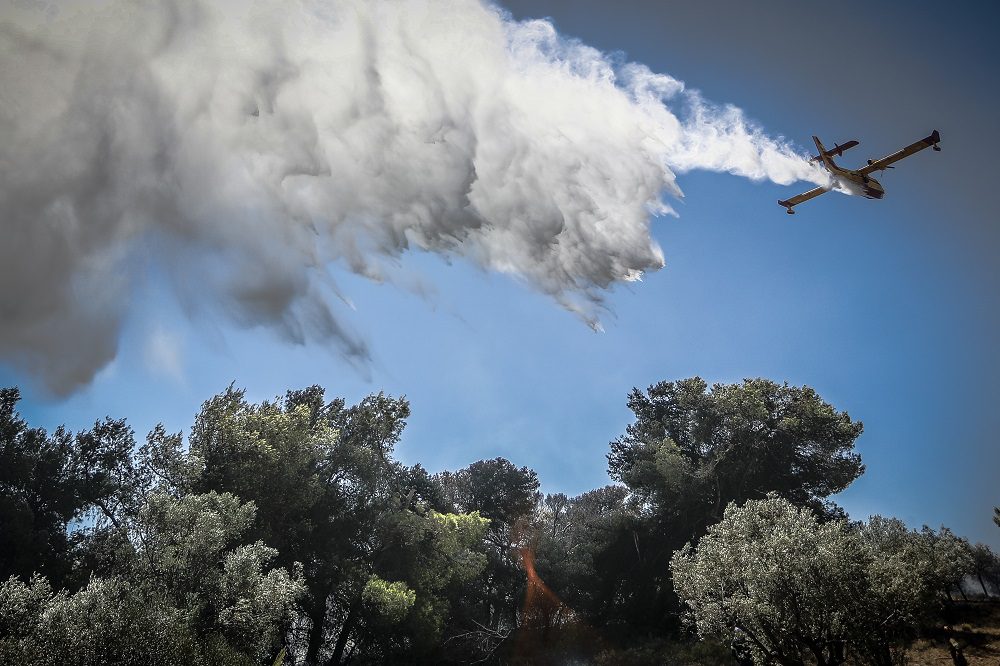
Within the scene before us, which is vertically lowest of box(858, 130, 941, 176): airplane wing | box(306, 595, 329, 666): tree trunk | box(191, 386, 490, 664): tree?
box(306, 595, 329, 666): tree trunk

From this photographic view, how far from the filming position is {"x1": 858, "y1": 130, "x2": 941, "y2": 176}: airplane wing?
25189 mm

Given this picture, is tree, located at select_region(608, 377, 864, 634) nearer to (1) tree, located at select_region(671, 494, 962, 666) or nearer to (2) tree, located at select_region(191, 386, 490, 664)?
(2) tree, located at select_region(191, 386, 490, 664)

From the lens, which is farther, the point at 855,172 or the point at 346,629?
the point at 346,629

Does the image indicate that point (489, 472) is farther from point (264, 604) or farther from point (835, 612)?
point (835, 612)

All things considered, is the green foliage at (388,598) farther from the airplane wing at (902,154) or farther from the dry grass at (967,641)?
the airplane wing at (902,154)

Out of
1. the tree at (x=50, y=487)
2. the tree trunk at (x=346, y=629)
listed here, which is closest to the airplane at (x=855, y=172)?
the tree trunk at (x=346, y=629)

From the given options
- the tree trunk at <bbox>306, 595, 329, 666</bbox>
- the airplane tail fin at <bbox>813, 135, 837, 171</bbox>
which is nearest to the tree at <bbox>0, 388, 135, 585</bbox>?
the tree trunk at <bbox>306, 595, 329, 666</bbox>

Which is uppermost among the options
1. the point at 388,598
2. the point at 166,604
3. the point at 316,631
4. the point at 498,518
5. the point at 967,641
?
the point at 498,518

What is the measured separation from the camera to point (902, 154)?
1054 inches

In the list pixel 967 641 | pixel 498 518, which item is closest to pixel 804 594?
pixel 967 641

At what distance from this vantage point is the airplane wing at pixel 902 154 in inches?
992

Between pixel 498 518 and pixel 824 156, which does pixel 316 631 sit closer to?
pixel 498 518

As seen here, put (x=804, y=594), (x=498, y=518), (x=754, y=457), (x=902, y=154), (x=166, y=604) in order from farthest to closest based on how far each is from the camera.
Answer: (x=498, y=518) → (x=754, y=457) → (x=902, y=154) → (x=166, y=604) → (x=804, y=594)

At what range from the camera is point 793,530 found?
2080cm
